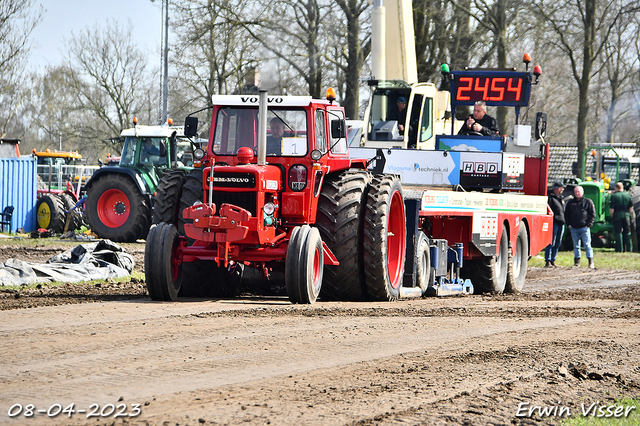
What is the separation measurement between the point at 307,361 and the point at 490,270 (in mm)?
7801

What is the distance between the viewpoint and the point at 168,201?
988cm

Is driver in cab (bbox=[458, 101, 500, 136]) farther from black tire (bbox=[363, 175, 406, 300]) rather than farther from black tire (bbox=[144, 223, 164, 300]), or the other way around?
black tire (bbox=[144, 223, 164, 300])

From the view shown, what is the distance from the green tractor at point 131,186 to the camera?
788 inches

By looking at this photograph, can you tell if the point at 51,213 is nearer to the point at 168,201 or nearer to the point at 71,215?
the point at 71,215

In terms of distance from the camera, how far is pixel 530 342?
716 centimetres

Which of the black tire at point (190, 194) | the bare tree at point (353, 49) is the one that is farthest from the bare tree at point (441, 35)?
the black tire at point (190, 194)

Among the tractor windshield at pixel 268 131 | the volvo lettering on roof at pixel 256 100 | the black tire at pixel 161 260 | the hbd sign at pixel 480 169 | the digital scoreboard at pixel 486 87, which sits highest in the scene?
the digital scoreboard at pixel 486 87

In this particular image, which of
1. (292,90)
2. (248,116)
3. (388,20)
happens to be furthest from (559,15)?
(248,116)

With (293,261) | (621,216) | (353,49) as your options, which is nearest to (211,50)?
(353,49)

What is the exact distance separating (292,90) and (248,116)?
2068 cm

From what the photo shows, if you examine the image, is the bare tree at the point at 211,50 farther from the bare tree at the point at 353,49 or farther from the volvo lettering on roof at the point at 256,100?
the volvo lettering on roof at the point at 256,100

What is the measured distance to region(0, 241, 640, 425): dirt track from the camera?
15.3 ft

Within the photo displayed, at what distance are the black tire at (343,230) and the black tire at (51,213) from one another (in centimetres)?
1470

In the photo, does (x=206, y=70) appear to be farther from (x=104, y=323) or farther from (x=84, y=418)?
(x=84, y=418)
